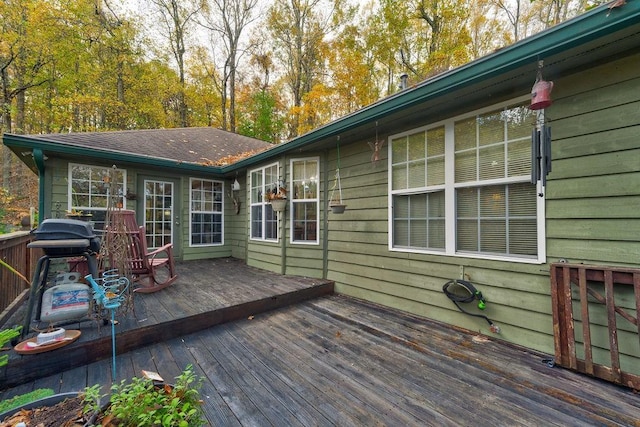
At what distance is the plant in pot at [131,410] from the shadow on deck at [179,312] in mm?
925

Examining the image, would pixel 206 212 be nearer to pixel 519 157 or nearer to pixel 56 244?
pixel 56 244

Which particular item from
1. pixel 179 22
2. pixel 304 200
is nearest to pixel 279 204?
pixel 304 200

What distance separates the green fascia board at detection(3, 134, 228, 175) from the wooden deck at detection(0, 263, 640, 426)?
388cm

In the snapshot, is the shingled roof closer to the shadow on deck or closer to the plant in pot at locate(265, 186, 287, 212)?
the plant in pot at locate(265, 186, 287, 212)

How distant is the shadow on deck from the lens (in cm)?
195

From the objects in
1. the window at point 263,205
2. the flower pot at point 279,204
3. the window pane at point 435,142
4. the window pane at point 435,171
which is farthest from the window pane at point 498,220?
Result: the window at point 263,205

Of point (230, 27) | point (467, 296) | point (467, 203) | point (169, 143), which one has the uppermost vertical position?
point (230, 27)

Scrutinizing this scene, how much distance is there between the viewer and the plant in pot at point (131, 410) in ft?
3.40

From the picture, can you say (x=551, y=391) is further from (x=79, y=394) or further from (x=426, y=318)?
(x=79, y=394)

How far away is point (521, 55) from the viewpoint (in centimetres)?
192

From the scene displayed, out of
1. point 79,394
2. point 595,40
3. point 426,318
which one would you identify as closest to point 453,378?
point 426,318

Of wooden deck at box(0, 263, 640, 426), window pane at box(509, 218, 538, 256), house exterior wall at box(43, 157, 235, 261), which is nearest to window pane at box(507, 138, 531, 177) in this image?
window pane at box(509, 218, 538, 256)

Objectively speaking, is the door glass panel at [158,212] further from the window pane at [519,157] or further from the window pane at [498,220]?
the window pane at [519,157]

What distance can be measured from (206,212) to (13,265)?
3510 mm
